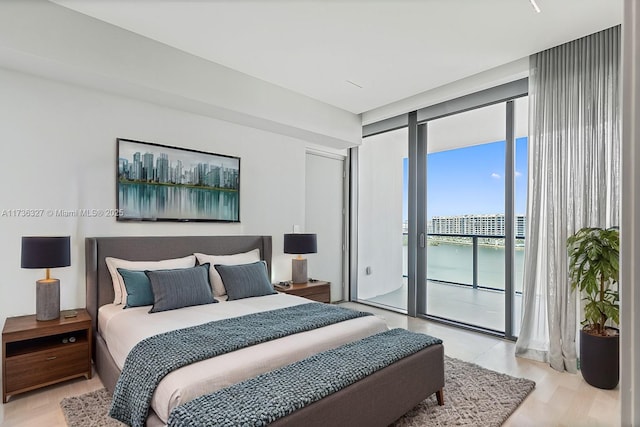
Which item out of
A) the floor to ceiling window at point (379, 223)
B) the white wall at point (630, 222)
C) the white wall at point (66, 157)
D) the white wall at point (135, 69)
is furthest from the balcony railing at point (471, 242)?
the white wall at point (630, 222)

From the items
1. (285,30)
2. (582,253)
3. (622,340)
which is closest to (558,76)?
(582,253)

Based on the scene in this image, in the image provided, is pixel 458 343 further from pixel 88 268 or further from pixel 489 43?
pixel 88 268

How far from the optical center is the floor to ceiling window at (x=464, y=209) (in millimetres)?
3840

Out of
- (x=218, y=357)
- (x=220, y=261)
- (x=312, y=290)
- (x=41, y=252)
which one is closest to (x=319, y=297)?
(x=312, y=290)

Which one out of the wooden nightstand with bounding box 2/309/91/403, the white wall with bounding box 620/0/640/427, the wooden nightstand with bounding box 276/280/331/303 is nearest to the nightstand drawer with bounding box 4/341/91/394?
the wooden nightstand with bounding box 2/309/91/403

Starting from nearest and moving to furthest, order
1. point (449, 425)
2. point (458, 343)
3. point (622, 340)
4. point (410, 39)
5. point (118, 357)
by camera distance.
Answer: point (622, 340) → point (449, 425) → point (118, 357) → point (410, 39) → point (458, 343)

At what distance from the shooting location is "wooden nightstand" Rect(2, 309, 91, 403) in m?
2.55

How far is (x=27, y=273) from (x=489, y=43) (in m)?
4.37

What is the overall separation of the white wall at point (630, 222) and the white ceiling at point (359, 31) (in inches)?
103

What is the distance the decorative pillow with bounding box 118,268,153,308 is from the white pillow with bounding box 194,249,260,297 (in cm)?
64

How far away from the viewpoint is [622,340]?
0.40 meters

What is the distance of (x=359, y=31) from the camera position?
2998 mm

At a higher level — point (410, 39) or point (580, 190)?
point (410, 39)

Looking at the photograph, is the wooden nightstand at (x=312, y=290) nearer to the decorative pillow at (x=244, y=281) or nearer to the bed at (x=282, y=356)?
the decorative pillow at (x=244, y=281)
